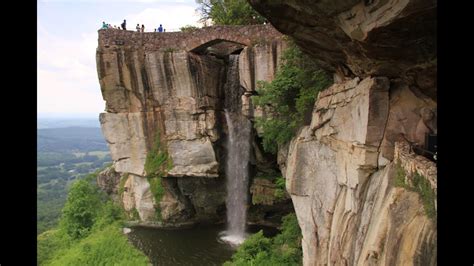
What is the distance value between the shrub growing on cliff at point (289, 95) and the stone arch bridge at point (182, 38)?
296 centimetres

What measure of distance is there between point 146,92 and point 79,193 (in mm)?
8138

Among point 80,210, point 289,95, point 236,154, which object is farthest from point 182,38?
point 80,210

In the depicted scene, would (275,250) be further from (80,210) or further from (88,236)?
(80,210)

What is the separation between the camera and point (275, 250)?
58.0 feet

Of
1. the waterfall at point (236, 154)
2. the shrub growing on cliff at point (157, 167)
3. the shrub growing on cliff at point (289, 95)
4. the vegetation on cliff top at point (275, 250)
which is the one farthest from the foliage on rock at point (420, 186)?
the shrub growing on cliff at point (157, 167)

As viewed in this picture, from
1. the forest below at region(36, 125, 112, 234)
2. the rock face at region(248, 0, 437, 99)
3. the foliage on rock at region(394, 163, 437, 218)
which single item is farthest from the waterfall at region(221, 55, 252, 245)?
the foliage on rock at region(394, 163, 437, 218)

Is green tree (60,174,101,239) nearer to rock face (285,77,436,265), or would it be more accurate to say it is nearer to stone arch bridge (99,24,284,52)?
stone arch bridge (99,24,284,52)

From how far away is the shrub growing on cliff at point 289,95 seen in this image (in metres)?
15.4

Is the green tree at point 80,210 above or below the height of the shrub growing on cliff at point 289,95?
below

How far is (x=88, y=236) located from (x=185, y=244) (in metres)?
5.91

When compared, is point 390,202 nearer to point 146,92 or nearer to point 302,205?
point 302,205

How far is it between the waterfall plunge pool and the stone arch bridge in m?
11.2

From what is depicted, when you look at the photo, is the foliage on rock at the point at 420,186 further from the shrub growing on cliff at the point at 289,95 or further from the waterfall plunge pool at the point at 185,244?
the waterfall plunge pool at the point at 185,244

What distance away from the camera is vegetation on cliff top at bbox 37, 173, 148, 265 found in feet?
64.6
